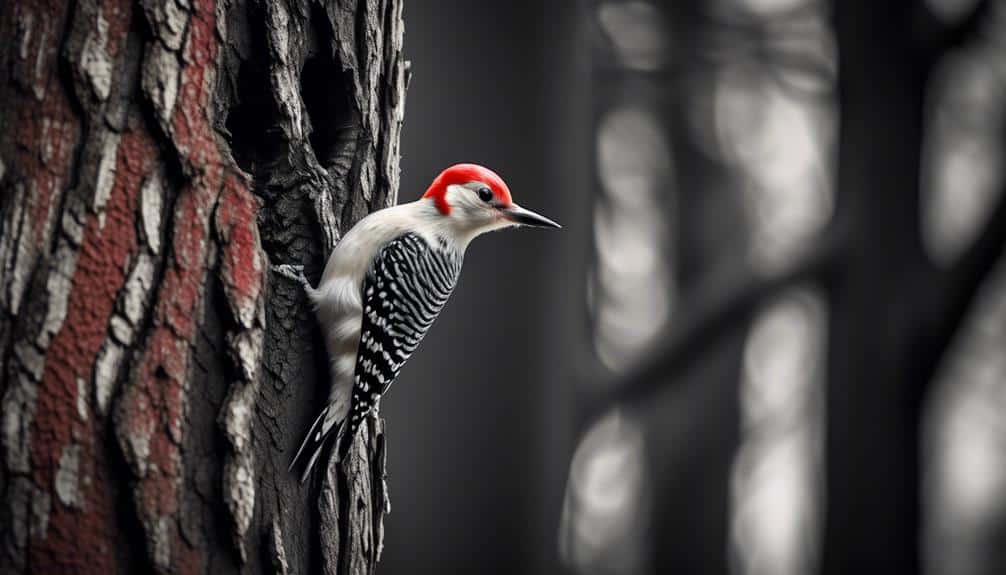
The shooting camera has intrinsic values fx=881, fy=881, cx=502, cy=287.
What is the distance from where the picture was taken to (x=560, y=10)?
398 cm

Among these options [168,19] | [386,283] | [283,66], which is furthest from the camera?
[386,283]

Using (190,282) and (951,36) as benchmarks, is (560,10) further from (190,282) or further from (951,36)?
(190,282)

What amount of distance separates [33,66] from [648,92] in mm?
2994

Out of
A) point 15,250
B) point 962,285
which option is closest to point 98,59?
point 15,250

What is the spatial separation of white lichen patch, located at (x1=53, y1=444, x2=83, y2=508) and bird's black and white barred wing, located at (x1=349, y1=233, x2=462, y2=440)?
2.42 feet

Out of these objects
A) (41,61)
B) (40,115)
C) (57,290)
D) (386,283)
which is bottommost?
(386,283)

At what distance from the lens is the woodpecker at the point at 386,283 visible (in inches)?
87.9

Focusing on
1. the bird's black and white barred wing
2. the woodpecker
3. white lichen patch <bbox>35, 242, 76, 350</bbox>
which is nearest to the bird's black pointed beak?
the woodpecker

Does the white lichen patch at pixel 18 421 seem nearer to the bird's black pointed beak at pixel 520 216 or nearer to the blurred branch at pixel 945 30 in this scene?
the bird's black pointed beak at pixel 520 216

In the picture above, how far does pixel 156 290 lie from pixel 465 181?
144 centimetres

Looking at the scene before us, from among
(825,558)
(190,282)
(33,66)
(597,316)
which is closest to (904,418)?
(825,558)

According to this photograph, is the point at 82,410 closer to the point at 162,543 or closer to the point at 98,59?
the point at 162,543

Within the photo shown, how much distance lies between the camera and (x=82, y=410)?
1649 mm

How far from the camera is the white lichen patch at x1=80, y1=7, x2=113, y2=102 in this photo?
67.5 inches
